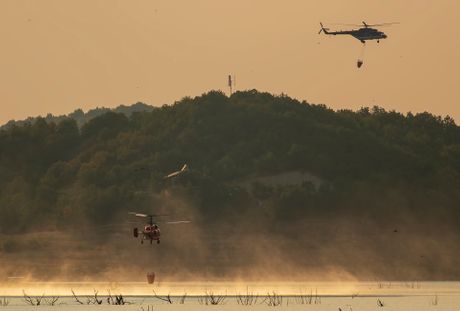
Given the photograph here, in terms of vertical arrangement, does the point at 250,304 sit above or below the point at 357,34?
below

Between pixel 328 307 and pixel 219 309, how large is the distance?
12008 millimetres

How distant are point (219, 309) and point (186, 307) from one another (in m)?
9.03

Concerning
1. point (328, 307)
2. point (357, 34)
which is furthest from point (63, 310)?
point (357, 34)

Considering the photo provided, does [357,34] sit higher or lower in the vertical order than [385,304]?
higher

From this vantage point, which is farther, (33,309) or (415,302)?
(415,302)

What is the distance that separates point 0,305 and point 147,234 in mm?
17023

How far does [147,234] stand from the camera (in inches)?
7598

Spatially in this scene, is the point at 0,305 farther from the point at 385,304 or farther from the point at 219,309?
the point at 385,304

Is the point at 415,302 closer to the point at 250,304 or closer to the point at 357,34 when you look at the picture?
the point at 250,304

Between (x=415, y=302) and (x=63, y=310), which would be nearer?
(x=63, y=310)

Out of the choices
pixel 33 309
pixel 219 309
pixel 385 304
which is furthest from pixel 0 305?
pixel 385 304

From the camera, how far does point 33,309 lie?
18438 cm

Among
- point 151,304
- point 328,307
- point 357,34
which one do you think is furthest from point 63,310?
point 357,34

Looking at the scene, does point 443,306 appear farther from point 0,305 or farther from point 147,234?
point 0,305
